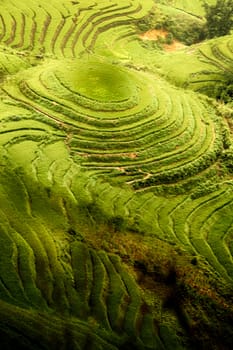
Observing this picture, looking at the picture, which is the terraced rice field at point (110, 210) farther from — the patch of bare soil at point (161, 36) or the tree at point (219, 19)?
the tree at point (219, 19)

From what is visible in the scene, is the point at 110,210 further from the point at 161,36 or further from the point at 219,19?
the point at 219,19

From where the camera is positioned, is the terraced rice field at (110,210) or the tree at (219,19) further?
the tree at (219,19)

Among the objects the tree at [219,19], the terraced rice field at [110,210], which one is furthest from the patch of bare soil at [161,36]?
the terraced rice field at [110,210]

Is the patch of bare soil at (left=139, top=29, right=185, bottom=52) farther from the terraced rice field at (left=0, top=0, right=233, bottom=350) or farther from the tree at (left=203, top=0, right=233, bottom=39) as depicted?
the terraced rice field at (left=0, top=0, right=233, bottom=350)

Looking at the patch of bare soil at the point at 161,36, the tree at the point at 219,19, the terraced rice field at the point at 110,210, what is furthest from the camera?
the tree at the point at 219,19

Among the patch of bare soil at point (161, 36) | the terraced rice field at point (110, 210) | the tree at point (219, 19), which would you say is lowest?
the terraced rice field at point (110, 210)
